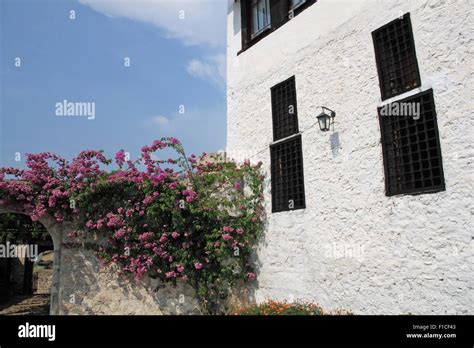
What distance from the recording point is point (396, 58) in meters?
5.99

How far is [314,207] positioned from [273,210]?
3.83 ft

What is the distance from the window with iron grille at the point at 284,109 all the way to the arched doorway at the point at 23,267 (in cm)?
545

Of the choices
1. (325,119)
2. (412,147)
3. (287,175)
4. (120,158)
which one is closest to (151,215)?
(120,158)

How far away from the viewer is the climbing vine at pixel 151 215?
757 centimetres

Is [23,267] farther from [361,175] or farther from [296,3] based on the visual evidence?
[361,175]

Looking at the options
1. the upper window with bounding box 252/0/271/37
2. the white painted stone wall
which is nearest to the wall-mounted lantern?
the white painted stone wall

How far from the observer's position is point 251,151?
8.70 metres

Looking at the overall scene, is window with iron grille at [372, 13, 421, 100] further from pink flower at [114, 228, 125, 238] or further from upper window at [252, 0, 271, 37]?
pink flower at [114, 228, 125, 238]

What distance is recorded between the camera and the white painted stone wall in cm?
497

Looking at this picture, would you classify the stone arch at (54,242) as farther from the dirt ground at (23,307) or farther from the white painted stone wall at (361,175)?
the dirt ground at (23,307)

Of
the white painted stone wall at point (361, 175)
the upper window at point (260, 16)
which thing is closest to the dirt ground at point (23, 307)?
the white painted stone wall at point (361, 175)

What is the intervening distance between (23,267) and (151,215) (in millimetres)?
14496

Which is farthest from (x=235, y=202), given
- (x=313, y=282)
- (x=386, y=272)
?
(x=386, y=272)

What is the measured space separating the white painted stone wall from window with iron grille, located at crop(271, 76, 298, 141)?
20cm
